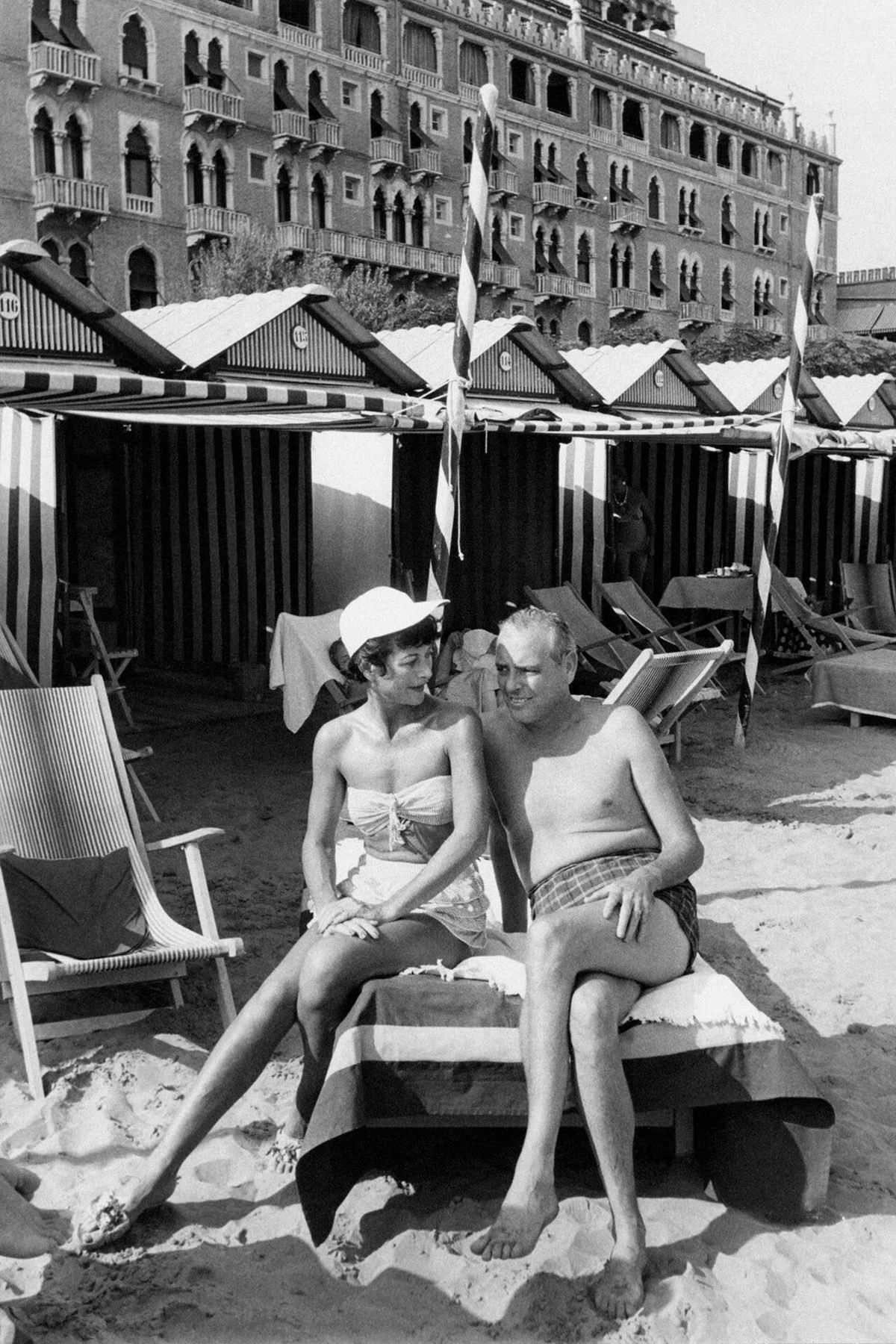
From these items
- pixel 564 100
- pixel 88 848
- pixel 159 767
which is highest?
pixel 564 100

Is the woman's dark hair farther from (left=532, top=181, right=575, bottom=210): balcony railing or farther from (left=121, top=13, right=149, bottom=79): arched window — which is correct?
(left=532, top=181, right=575, bottom=210): balcony railing

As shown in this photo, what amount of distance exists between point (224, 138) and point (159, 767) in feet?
98.8

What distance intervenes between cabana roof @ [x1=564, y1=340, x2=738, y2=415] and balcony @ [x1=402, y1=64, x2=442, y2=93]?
98.7 feet

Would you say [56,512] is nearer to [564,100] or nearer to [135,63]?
[135,63]

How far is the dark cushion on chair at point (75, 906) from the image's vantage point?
3416 millimetres

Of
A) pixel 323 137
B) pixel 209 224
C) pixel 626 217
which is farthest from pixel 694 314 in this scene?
pixel 209 224

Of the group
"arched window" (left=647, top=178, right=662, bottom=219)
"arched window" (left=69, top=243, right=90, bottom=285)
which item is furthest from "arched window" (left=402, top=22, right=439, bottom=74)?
"arched window" (left=69, top=243, right=90, bottom=285)

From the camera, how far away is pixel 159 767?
661 centimetres

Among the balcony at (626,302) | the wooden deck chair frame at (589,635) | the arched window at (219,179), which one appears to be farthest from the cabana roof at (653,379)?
the balcony at (626,302)

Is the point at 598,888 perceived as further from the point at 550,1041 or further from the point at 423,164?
the point at 423,164

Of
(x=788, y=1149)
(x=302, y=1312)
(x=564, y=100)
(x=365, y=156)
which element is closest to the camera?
(x=302, y=1312)

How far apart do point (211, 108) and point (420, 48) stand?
895cm

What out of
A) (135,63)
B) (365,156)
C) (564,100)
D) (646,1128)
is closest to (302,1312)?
(646,1128)

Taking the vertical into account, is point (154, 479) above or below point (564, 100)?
below
